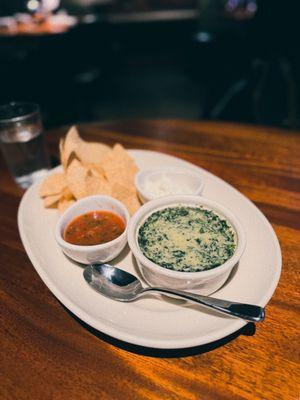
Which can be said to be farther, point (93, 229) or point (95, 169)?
point (95, 169)

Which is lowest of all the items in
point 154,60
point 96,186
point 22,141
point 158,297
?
point 154,60

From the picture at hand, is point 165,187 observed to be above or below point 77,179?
below

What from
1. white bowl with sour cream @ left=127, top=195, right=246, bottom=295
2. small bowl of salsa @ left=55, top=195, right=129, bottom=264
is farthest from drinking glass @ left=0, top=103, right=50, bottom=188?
white bowl with sour cream @ left=127, top=195, right=246, bottom=295

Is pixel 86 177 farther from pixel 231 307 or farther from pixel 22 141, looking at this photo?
pixel 231 307

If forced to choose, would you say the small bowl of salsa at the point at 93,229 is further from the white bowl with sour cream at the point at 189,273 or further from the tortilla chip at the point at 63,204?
the tortilla chip at the point at 63,204

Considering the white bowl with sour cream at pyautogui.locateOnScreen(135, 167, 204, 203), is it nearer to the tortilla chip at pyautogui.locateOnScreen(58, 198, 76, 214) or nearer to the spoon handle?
the tortilla chip at pyautogui.locateOnScreen(58, 198, 76, 214)

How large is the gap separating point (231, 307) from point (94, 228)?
0.71m

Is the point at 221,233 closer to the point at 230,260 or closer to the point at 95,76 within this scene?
the point at 230,260

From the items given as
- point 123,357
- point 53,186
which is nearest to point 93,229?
point 53,186

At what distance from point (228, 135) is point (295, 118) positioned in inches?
58.2

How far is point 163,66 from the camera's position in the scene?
10.6 meters

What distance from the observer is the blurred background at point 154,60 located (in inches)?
135

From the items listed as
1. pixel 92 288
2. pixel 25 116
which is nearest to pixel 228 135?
pixel 25 116

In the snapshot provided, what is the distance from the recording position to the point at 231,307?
40.5 inches
